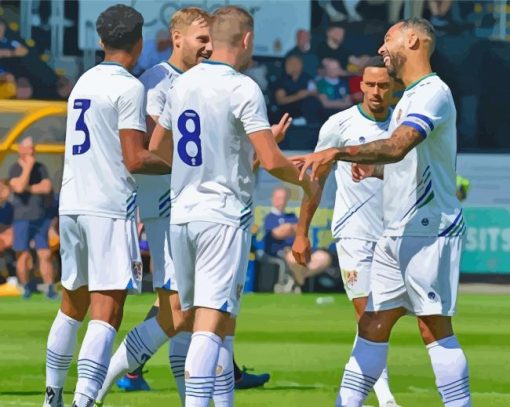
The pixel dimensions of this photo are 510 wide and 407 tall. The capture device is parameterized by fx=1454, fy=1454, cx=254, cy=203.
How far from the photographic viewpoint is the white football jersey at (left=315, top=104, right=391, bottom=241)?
31.7ft

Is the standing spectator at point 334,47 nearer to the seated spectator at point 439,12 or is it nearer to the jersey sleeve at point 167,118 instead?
the seated spectator at point 439,12

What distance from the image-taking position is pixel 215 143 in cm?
696

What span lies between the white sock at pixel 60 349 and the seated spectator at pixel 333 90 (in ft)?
53.3

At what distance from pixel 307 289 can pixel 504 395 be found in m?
11.4

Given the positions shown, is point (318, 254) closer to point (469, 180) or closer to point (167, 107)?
point (469, 180)

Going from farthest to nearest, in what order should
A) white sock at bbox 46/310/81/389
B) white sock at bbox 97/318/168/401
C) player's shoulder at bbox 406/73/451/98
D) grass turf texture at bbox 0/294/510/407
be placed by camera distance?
1. grass turf texture at bbox 0/294/510/407
2. white sock at bbox 97/318/168/401
3. white sock at bbox 46/310/81/389
4. player's shoulder at bbox 406/73/451/98

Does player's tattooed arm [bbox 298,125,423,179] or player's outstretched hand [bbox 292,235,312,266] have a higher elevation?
player's tattooed arm [bbox 298,125,423,179]

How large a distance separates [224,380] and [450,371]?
3.74 feet

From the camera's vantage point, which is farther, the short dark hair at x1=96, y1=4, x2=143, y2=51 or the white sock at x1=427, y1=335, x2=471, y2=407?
the short dark hair at x1=96, y1=4, x2=143, y2=51

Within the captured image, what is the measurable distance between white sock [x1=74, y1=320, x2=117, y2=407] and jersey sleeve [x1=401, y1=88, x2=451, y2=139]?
1935 mm

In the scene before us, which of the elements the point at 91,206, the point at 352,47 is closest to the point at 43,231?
the point at 352,47

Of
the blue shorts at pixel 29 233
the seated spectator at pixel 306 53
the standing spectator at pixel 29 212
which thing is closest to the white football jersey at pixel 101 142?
the standing spectator at pixel 29 212

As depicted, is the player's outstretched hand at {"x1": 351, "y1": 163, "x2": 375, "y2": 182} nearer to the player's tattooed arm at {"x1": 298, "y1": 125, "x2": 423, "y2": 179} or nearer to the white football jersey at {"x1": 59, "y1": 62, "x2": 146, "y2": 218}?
the player's tattooed arm at {"x1": 298, "y1": 125, "x2": 423, "y2": 179}

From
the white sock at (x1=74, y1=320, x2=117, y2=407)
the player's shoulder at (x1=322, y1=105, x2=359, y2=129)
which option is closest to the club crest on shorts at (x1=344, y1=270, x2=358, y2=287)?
the player's shoulder at (x1=322, y1=105, x2=359, y2=129)
